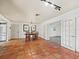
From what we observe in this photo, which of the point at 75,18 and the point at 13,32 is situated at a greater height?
the point at 75,18

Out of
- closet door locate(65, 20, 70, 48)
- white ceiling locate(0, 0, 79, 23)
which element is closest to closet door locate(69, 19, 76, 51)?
closet door locate(65, 20, 70, 48)

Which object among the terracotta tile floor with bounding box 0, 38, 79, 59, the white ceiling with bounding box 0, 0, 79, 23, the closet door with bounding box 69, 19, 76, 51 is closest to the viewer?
the terracotta tile floor with bounding box 0, 38, 79, 59

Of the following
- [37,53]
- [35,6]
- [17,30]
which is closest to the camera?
[37,53]

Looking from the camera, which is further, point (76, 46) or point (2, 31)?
point (2, 31)

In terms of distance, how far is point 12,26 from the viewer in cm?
1454

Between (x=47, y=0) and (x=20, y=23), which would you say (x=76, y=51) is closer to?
(x=47, y=0)

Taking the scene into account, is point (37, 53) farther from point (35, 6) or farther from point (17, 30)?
point (17, 30)

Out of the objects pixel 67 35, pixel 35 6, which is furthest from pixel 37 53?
pixel 35 6

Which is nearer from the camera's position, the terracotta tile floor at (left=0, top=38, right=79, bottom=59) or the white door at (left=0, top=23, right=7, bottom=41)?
the terracotta tile floor at (left=0, top=38, right=79, bottom=59)

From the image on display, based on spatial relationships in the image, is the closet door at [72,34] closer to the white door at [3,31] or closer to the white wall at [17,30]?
the white door at [3,31]

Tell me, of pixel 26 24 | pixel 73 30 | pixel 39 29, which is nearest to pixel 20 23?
pixel 26 24

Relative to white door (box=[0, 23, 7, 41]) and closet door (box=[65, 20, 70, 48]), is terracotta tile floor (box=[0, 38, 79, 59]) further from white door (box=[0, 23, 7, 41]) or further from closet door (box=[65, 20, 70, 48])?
white door (box=[0, 23, 7, 41])

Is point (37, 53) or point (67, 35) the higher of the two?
point (67, 35)

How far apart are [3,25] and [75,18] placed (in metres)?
7.77
